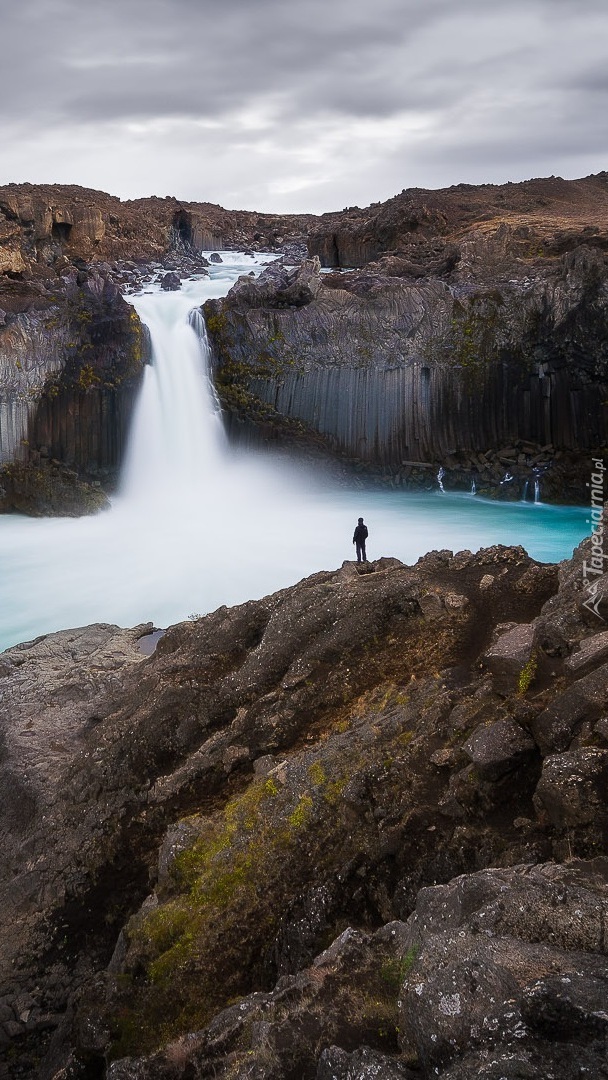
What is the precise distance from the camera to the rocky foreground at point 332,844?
3885mm

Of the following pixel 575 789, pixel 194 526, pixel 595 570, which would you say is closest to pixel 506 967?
pixel 575 789

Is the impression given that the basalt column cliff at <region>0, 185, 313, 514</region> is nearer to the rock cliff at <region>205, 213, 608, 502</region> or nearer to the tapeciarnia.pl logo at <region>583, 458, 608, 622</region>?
the rock cliff at <region>205, 213, 608, 502</region>

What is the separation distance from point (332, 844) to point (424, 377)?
82.0 feet

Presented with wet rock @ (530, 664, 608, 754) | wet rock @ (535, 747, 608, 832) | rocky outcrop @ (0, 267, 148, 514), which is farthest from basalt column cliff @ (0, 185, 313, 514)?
wet rock @ (535, 747, 608, 832)

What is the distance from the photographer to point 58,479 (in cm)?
2684

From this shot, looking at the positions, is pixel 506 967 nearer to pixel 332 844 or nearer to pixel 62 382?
pixel 332 844

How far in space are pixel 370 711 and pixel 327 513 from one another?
64.8 feet

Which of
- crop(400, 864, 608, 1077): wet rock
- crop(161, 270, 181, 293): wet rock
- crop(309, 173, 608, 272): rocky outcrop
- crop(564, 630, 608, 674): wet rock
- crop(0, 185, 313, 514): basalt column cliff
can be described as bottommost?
crop(400, 864, 608, 1077): wet rock

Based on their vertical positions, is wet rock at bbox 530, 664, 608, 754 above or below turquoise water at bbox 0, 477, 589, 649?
above

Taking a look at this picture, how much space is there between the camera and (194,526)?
25.5m

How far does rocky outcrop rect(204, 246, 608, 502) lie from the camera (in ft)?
92.3

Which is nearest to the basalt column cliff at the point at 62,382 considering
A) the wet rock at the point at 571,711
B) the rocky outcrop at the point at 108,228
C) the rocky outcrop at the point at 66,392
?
the rocky outcrop at the point at 66,392

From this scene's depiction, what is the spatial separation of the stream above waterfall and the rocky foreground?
8.85m

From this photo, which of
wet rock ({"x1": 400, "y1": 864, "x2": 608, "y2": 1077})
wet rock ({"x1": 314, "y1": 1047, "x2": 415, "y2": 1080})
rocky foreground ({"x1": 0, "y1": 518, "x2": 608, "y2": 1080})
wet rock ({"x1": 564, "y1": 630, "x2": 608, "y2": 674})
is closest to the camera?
wet rock ({"x1": 400, "y1": 864, "x2": 608, "y2": 1077})
